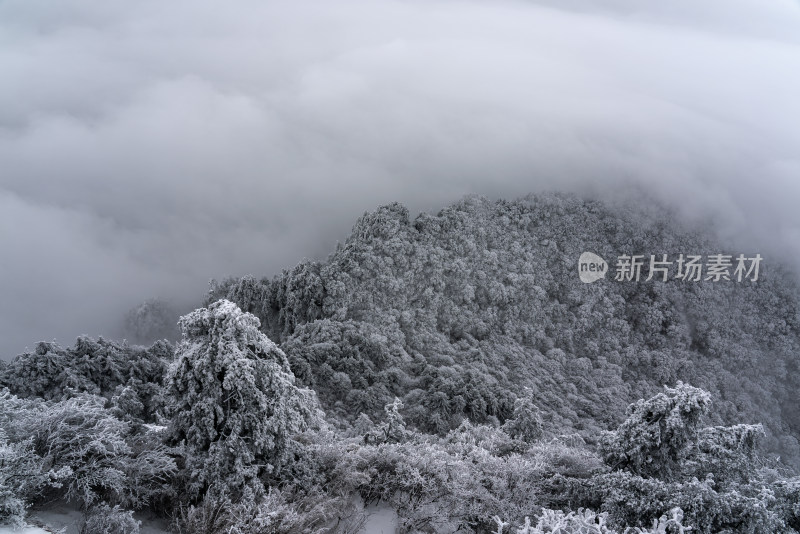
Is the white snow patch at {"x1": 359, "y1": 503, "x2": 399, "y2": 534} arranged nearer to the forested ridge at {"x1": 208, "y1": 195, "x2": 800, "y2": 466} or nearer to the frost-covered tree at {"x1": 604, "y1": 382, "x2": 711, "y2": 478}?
the frost-covered tree at {"x1": 604, "y1": 382, "x2": 711, "y2": 478}

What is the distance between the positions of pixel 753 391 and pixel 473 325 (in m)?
24.9

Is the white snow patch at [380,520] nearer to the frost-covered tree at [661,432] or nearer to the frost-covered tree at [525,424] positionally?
the frost-covered tree at [661,432]

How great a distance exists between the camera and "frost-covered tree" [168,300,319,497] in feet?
37.3

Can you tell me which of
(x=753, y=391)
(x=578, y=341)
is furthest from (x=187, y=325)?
(x=753, y=391)

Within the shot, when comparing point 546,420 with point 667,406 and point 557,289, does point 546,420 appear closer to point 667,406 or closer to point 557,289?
point 557,289

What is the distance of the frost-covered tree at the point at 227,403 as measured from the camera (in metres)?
11.4

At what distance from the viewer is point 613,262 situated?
4872 cm

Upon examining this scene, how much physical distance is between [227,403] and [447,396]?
20280mm

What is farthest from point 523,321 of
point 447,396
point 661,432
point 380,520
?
point 380,520

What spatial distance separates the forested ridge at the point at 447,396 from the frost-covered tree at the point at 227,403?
0.05 metres

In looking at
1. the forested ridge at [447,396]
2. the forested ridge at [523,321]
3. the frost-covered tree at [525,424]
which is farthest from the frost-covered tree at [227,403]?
the forested ridge at [523,321]

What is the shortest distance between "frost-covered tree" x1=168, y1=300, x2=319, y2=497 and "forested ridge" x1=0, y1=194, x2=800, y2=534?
47 millimetres

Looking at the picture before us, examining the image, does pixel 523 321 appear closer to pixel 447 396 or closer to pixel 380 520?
pixel 447 396

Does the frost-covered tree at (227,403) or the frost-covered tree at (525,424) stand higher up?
the frost-covered tree at (227,403)
